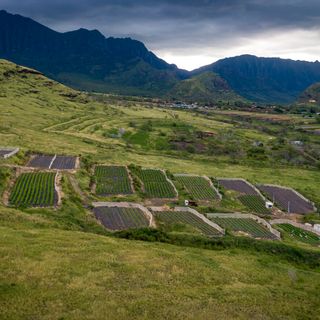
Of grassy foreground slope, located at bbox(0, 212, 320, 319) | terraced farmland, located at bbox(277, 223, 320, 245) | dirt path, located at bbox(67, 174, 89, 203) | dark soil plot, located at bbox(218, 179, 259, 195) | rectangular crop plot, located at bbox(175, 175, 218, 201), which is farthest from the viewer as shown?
dark soil plot, located at bbox(218, 179, 259, 195)

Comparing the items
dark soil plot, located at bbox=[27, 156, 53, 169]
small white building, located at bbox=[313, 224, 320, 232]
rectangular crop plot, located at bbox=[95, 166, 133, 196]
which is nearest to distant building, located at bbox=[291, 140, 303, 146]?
rectangular crop plot, located at bbox=[95, 166, 133, 196]

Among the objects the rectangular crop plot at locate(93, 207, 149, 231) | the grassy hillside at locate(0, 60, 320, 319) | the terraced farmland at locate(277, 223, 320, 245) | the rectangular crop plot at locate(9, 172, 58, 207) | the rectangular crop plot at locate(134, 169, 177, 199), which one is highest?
the grassy hillside at locate(0, 60, 320, 319)

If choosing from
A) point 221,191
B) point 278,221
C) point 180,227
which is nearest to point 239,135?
point 221,191

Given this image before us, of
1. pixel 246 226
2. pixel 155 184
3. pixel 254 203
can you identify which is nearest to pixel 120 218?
pixel 246 226

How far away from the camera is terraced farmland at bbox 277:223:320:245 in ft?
232

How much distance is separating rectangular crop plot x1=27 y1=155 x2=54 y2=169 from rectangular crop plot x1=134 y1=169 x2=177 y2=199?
74.4ft

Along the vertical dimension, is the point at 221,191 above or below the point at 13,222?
below

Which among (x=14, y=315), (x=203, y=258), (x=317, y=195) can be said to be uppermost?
(x=14, y=315)

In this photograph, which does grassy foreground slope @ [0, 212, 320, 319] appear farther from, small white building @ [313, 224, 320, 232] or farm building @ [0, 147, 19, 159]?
farm building @ [0, 147, 19, 159]

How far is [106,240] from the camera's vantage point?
42.2 m

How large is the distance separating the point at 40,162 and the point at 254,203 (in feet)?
177

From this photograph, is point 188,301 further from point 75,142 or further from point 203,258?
point 75,142

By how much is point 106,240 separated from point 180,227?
70.8 ft

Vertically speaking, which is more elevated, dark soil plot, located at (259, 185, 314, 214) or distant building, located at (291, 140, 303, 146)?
distant building, located at (291, 140, 303, 146)
